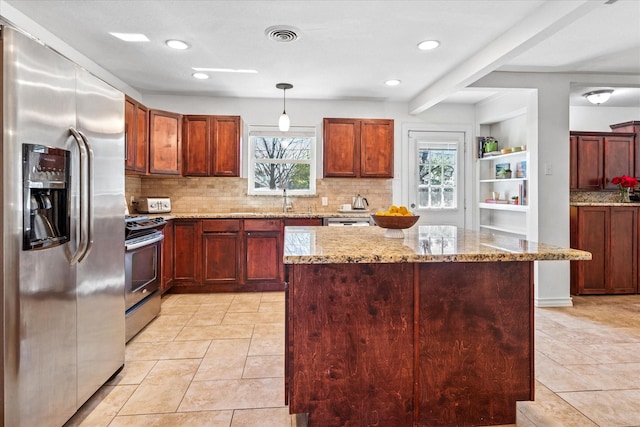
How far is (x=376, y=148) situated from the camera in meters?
4.67

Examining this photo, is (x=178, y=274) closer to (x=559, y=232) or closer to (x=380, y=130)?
(x=380, y=130)

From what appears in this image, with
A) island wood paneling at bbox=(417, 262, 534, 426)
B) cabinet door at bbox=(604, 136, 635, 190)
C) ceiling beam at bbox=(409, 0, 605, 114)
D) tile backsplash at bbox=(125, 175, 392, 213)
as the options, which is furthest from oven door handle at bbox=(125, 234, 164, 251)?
cabinet door at bbox=(604, 136, 635, 190)

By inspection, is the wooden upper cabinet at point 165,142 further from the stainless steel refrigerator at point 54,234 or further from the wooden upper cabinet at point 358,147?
the stainless steel refrigerator at point 54,234

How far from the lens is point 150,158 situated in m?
4.06

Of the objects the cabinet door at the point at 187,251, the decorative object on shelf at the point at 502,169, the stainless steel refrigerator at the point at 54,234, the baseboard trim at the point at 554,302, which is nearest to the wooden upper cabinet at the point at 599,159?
the decorative object on shelf at the point at 502,169

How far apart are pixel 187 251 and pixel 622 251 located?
5.03m

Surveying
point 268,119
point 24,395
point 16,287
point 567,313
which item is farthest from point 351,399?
point 268,119

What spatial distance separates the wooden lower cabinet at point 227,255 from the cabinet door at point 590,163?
150 inches

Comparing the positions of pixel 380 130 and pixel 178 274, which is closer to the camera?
pixel 178 274

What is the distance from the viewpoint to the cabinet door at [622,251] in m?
4.09

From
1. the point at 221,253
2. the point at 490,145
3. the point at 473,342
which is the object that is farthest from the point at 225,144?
the point at 473,342

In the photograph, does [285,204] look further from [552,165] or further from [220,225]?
[552,165]

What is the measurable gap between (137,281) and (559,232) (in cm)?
415

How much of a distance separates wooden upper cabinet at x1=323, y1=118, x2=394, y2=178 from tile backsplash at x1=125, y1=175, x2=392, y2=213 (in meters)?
0.32
